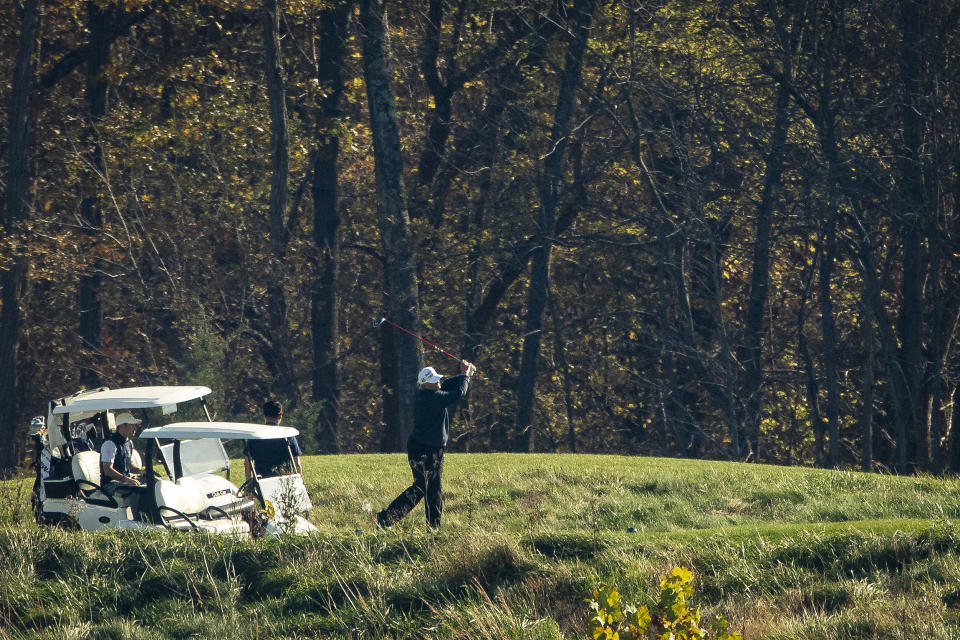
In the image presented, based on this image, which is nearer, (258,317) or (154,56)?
(154,56)

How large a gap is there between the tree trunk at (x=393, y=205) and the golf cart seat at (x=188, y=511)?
33.1 feet

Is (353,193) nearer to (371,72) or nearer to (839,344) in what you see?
(371,72)

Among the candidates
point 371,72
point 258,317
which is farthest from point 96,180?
point 371,72

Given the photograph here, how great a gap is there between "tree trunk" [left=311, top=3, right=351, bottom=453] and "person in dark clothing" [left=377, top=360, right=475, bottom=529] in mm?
16170

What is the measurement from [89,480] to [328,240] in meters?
17.2

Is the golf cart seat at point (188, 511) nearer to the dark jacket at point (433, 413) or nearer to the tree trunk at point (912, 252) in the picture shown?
the dark jacket at point (433, 413)

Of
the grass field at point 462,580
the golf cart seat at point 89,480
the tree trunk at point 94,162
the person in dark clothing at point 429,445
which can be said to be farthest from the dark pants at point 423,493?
the tree trunk at point 94,162

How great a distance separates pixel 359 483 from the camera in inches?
608

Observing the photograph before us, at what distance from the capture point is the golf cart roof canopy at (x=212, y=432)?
1191 cm

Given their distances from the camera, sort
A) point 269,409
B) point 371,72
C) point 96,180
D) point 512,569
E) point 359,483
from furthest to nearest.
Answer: point 96,180 < point 371,72 < point 359,483 < point 269,409 < point 512,569

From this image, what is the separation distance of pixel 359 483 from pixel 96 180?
15.0 m

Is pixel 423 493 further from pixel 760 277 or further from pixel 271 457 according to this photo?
pixel 760 277

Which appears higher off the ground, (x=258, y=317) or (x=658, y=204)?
(x=658, y=204)

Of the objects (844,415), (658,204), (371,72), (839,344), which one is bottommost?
(844,415)
